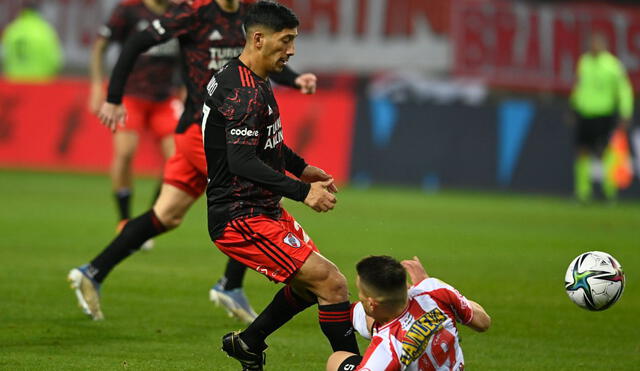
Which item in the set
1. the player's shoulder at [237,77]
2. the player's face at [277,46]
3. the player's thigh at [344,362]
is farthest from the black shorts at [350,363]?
the player's face at [277,46]

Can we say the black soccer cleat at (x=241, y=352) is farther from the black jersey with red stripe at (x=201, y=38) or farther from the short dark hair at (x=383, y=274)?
the black jersey with red stripe at (x=201, y=38)

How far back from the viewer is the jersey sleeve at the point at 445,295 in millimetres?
5430

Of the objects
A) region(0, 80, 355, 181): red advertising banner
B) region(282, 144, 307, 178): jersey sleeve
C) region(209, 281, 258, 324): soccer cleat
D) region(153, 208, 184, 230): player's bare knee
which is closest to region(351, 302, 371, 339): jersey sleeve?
region(282, 144, 307, 178): jersey sleeve

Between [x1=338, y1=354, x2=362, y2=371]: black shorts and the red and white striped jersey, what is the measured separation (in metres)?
0.19

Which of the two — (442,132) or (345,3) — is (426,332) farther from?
(345,3)

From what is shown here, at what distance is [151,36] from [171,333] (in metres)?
1.95

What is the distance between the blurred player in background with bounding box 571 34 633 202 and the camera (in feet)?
62.8

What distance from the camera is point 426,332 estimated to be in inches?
207

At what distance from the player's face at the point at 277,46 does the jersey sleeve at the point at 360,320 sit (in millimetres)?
1286

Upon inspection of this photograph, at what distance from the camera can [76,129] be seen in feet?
63.5

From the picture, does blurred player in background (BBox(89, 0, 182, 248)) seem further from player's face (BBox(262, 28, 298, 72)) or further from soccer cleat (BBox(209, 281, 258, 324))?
player's face (BBox(262, 28, 298, 72))

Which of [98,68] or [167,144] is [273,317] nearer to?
[167,144]

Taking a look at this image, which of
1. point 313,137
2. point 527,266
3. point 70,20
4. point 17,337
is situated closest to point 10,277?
point 17,337

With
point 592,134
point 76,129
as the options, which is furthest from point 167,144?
point 592,134
